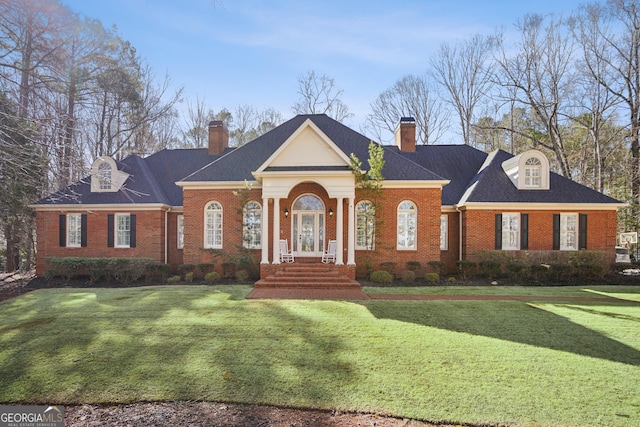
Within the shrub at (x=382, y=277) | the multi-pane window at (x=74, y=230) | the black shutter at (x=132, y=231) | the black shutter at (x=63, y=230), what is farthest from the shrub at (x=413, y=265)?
the black shutter at (x=63, y=230)

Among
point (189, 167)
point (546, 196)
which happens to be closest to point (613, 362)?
point (546, 196)

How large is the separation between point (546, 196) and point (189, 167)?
18270 mm

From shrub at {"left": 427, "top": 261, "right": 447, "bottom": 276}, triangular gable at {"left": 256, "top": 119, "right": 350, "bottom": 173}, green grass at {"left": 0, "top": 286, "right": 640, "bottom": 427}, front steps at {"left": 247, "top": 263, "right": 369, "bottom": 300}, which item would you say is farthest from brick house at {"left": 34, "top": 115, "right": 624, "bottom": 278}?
green grass at {"left": 0, "top": 286, "right": 640, "bottom": 427}

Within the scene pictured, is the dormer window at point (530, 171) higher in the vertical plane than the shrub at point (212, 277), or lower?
higher

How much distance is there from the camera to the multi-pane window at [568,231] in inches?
631

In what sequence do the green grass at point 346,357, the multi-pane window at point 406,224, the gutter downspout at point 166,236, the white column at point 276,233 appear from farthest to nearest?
the gutter downspout at point 166,236
the multi-pane window at point 406,224
the white column at point 276,233
the green grass at point 346,357

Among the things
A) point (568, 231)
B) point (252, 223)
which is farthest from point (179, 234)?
point (568, 231)

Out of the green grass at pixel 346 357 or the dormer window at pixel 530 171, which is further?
the dormer window at pixel 530 171

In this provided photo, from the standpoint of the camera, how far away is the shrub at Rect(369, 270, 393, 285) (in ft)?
44.2

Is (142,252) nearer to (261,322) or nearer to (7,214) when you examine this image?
(7,214)

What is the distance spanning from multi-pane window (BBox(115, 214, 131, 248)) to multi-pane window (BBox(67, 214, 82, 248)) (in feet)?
6.30

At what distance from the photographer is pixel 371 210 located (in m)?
15.1

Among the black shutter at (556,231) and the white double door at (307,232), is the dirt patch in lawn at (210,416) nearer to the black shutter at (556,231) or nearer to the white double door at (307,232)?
the white double door at (307,232)

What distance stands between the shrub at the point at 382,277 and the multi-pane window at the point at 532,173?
338 inches
